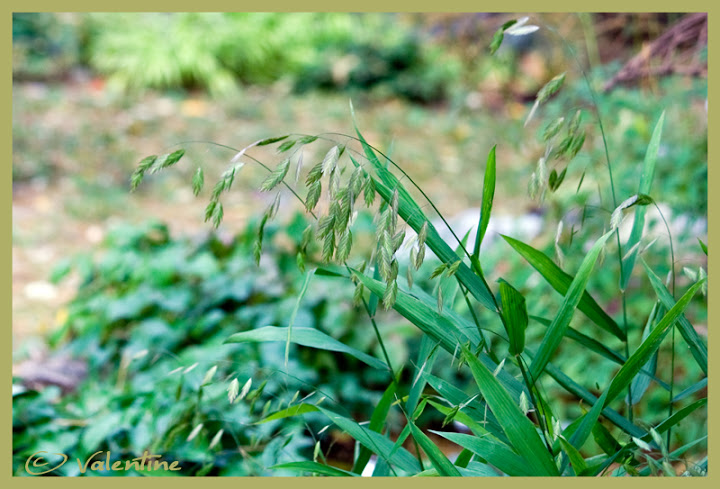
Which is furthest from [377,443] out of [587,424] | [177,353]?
[177,353]

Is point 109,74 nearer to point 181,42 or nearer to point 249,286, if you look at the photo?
point 181,42

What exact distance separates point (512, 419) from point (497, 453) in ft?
0.18

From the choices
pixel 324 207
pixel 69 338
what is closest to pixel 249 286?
pixel 69 338

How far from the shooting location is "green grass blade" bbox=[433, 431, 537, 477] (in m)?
0.91

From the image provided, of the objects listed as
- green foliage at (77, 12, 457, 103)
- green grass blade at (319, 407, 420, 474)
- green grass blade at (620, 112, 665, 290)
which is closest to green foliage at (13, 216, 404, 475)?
green grass blade at (319, 407, 420, 474)

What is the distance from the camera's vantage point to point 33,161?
4.33 m

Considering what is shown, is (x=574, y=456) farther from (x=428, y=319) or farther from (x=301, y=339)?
(x=301, y=339)

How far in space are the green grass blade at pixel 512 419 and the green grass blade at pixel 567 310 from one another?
0.31 feet

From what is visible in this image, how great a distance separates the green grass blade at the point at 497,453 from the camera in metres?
0.91

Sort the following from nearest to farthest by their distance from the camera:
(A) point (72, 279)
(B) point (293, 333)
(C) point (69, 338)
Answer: (B) point (293, 333), (C) point (69, 338), (A) point (72, 279)

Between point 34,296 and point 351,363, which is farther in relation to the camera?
point 34,296

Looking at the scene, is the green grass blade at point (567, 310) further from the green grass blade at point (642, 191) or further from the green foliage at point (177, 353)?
the green foliage at point (177, 353)

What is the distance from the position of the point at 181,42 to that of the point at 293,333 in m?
5.97

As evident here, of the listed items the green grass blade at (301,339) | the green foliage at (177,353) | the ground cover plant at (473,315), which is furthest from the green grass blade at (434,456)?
the green foliage at (177,353)
